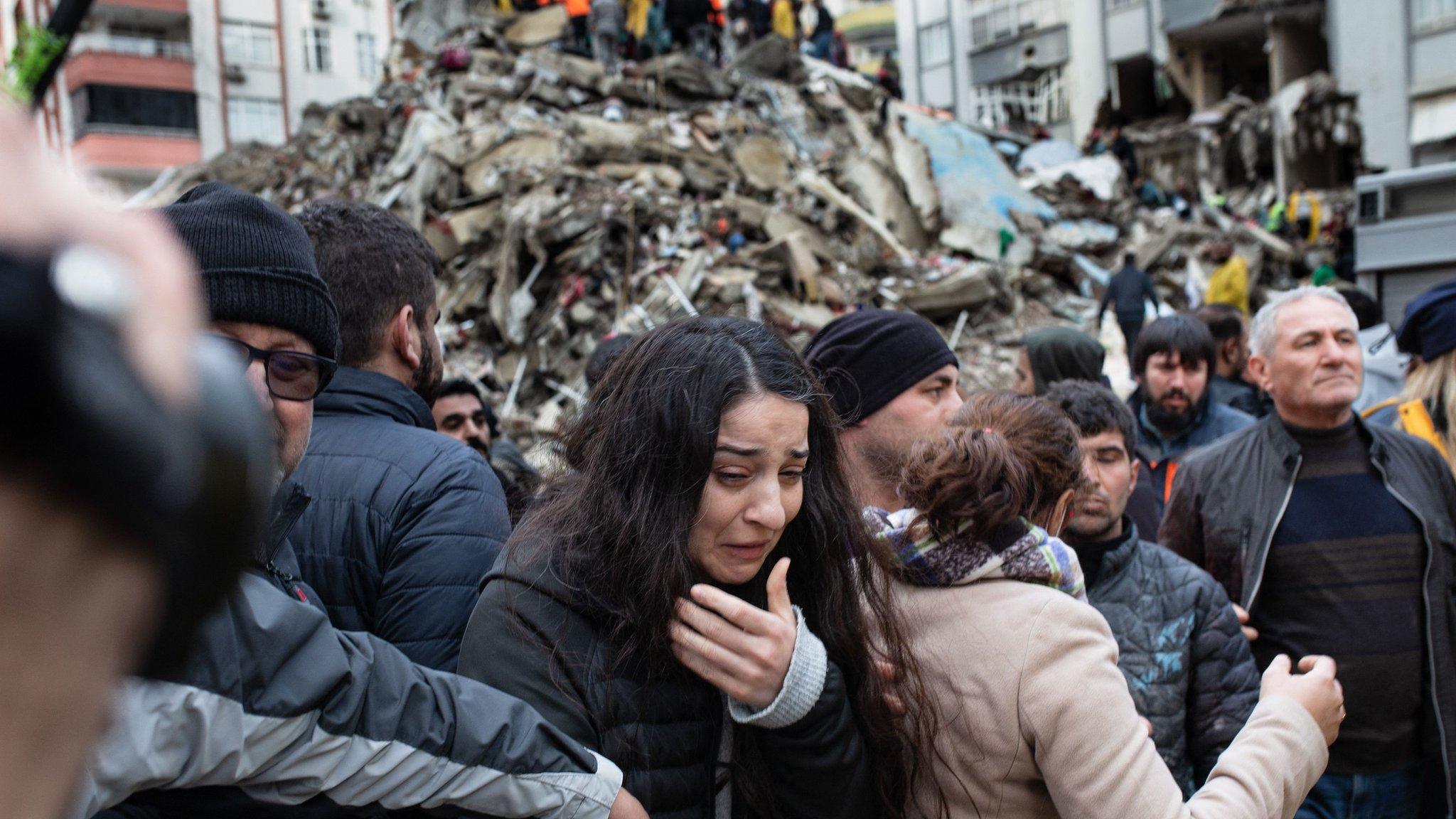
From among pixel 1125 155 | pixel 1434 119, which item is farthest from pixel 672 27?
pixel 1434 119

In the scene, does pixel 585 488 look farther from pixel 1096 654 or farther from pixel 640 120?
pixel 640 120

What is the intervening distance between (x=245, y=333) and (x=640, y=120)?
15094 millimetres

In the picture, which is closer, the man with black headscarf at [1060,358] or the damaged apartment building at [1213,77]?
the man with black headscarf at [1060,358]

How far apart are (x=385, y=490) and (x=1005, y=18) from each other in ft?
116

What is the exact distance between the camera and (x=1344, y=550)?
10.6 feet

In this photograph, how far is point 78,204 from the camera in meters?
0.41

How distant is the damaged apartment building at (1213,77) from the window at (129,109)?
25.8 m

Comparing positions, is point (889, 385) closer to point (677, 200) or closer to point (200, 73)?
point (677, 200)

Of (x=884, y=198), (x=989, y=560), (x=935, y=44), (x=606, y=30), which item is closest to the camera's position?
(x=989, y=560)

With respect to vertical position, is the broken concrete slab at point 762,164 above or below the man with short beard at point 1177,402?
above

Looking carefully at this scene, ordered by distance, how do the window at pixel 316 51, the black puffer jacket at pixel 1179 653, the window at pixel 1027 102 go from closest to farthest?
1. the black puffer jacket at pixel 1179 653
2. the window at pixel 1027 102
3. the window at pixel 316 51

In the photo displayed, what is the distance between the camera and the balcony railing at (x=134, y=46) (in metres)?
34.0

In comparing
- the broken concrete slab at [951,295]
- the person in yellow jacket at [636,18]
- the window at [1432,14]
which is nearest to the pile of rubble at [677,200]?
the broken concrete slab at [951,295]

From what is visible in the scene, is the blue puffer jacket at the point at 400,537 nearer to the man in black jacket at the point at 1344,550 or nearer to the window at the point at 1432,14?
the man in black jacket at the point at 1344,550
